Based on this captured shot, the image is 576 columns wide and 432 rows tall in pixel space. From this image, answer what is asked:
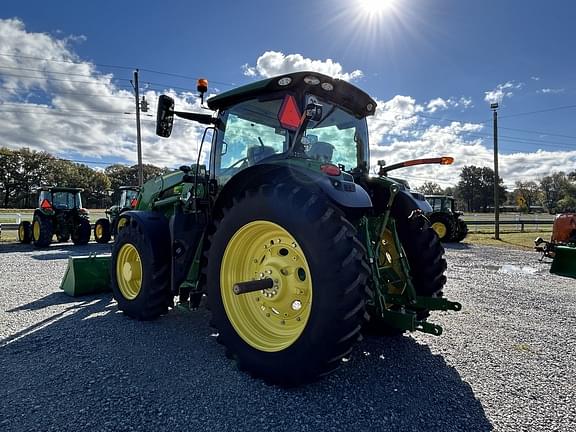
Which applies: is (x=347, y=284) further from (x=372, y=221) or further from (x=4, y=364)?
(x=4, y=364)

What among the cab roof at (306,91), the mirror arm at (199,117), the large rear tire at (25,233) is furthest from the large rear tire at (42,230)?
the cab roof at (306,91)

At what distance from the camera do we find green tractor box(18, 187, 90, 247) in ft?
40.9

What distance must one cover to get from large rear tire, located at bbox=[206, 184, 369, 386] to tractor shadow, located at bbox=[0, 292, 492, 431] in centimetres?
24

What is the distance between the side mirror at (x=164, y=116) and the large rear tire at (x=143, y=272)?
106 cm

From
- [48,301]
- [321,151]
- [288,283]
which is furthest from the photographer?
[48,301]

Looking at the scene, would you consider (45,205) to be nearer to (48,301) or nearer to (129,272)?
(48,301)

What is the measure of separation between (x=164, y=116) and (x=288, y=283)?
215 cm

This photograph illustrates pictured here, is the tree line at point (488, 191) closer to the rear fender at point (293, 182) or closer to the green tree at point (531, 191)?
the green tree at point (531, 191)

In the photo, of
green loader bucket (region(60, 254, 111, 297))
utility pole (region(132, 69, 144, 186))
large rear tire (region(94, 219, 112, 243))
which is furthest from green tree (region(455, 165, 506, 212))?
green loader bucket (region(60, 254, 111, 297))

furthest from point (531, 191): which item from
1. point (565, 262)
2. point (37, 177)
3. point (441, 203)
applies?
point (37, 177)

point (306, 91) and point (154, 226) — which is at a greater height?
point (306, 91)

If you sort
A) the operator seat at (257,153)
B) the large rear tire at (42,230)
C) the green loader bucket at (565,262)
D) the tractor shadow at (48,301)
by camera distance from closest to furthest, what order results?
1. the operator seat at (257,153)
2. the tractor shadow at (48,301)
3. the green loader bucket at (565,262)
4. the large rear tire at (42,230)

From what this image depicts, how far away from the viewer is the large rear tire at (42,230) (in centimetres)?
1227

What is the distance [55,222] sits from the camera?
518 inches
